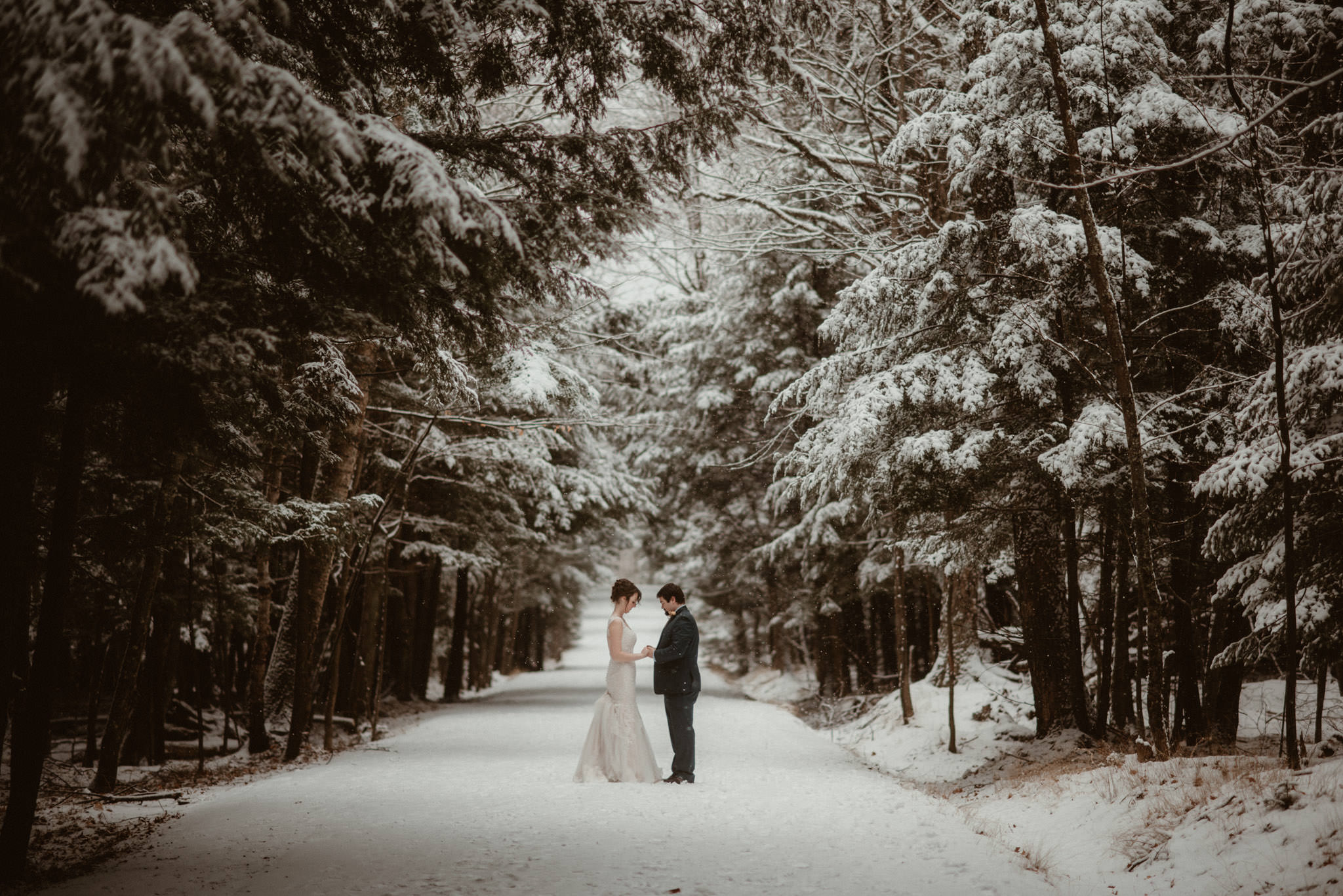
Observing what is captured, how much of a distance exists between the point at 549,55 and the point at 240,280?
95.9 inches

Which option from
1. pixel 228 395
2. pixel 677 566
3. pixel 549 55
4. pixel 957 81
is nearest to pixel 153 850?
pixel 228 395

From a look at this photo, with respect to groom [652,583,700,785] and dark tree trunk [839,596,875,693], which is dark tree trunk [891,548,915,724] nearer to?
dark tree trunk [839,596,875,693]

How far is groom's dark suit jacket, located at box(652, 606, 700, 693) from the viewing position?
8.95 metres

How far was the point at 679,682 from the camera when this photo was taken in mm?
8961

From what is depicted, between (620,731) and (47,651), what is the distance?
17.1 ft

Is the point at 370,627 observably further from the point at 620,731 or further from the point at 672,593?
the point at 672,593

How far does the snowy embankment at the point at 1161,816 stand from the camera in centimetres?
467

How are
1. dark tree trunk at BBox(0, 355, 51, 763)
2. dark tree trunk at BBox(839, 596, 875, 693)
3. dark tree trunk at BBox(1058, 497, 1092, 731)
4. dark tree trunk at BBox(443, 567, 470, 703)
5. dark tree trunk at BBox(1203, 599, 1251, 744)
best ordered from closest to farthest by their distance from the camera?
dark tree trunk at BBox(0, 355, 51, 763), dark tree trunk at BBox(1203, 599, 1251, 744), dark tree trunk at BBox(1058, 497, 1092, 731), dark tree trunk at BBox(839, 596, 875, 693), dark tree trunk at BBox(443, 567, 470, 703)

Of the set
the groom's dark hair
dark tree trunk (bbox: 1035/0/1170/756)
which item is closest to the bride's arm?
the groom's dark hair

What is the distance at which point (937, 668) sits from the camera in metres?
15.1

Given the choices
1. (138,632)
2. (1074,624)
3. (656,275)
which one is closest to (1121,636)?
(1074,624)

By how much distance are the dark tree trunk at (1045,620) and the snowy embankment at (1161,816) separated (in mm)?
596

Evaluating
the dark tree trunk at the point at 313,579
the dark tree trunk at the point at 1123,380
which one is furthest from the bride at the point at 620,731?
the dark tree trunk at the point at 1123,380

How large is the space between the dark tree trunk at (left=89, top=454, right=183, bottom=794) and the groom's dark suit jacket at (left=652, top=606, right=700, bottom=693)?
4556 millimetres
